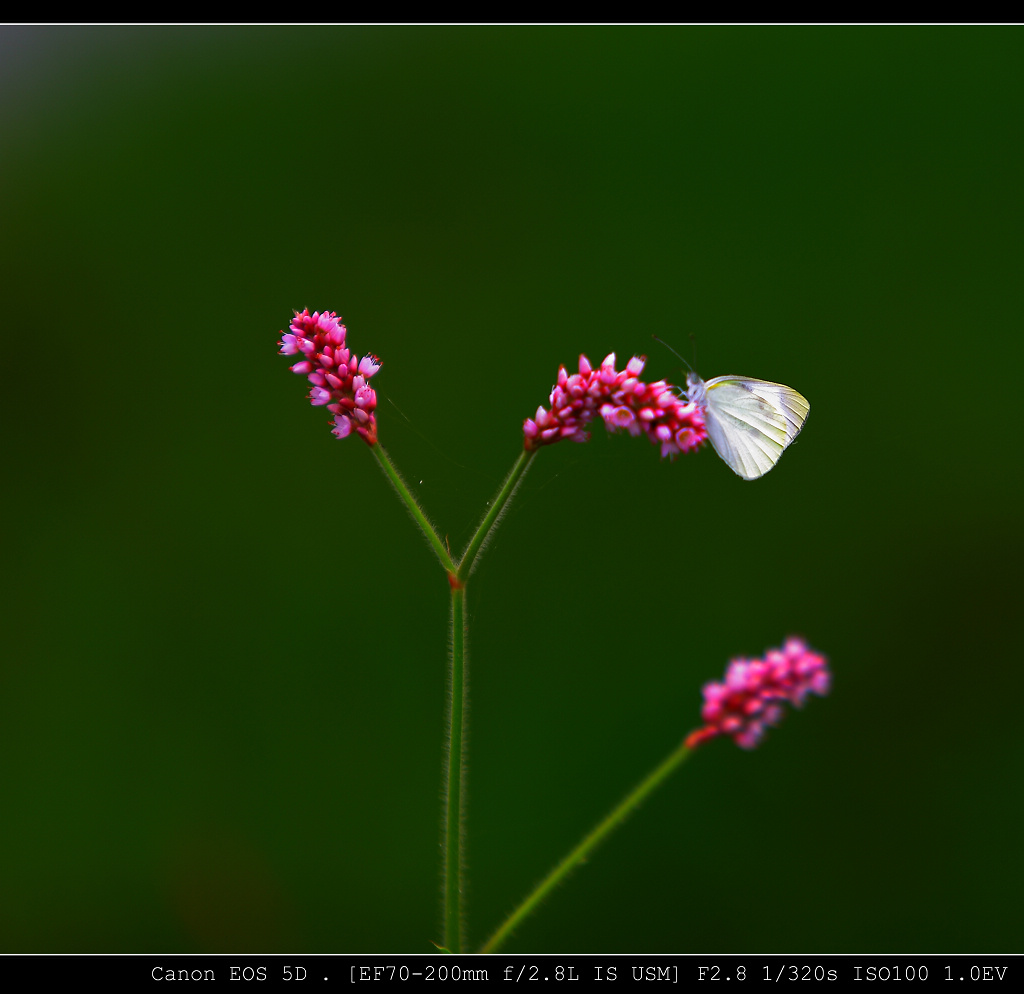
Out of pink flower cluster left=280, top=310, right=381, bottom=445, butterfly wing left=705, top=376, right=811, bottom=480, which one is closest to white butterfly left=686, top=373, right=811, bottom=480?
butterfly wing left=705, top=376, right=811, bottom=480

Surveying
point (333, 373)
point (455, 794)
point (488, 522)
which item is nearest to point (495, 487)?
point (333, 373)

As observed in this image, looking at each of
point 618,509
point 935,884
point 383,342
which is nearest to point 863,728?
point 935,884

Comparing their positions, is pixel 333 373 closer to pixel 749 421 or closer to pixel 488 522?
pixel 488 522

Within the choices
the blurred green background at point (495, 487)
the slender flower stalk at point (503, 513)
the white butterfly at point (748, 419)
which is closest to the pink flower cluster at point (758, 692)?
the slender flower stalk at point (503, 513)

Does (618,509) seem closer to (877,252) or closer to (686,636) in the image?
(686,636)

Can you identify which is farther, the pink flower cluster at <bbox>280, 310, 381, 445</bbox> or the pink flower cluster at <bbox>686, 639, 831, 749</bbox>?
the pink flower cluster at <bbox>280, 310, 381, 445</bbox>

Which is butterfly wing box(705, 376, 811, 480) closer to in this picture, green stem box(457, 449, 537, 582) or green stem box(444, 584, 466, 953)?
green stem box(457, 449, 537, 582)
